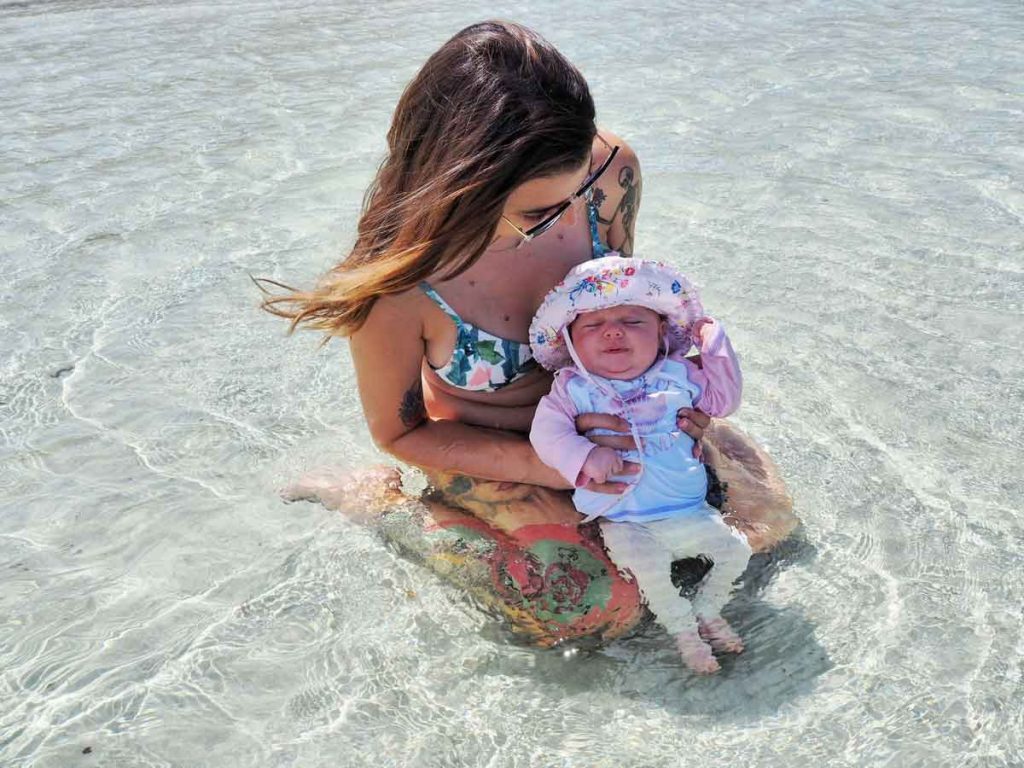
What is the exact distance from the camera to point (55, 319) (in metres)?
4.38

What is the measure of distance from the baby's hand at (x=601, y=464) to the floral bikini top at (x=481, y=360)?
0.43 meters

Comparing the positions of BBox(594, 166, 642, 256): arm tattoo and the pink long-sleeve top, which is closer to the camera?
the pink long-sleeve top

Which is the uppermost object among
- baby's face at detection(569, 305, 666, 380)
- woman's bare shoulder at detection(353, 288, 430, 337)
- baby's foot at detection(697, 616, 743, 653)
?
woman's bare shoulder at detection(353, 288, 430, 337)

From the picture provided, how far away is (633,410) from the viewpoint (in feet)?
8.98

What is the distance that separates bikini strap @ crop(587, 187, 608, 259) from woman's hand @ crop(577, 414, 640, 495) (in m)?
0.55

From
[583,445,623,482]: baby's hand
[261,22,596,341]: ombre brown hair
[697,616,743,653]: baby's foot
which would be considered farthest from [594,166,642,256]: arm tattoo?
[697,616,743,653]: baby's foot

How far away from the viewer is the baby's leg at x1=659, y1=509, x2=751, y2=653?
2660 mm

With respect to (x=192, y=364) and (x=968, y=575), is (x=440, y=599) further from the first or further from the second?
(x=192, y=364)

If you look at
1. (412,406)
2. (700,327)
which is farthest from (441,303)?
(700,327)

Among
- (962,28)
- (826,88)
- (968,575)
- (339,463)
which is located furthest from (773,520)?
(962,28)

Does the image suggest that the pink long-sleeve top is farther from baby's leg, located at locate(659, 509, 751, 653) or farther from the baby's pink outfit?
baby's leg, located at locate(659, 509, 751, 653)

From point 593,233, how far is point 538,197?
59 centimetres

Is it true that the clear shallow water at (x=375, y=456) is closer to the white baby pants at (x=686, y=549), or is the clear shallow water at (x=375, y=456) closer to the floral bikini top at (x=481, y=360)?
the white baby pants at (x=686, y=549)

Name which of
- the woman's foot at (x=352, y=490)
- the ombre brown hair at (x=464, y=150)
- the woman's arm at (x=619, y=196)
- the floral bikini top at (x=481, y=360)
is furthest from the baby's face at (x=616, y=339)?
the woman's foot at (x=352, y=490)
